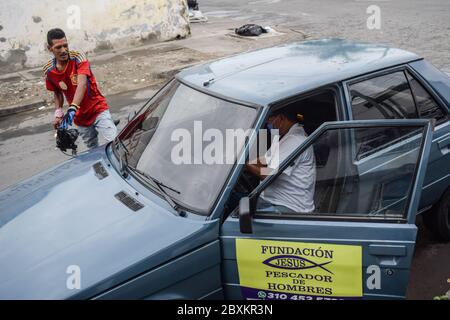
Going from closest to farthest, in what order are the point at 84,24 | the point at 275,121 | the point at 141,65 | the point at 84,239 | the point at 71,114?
the point at 84,239 < the point at 275,121 < the point at 71,114 < the point at 141,65 < the point at 84,24

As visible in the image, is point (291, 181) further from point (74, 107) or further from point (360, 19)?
point (360, 19)

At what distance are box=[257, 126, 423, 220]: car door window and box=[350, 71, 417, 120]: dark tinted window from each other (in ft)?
1.52

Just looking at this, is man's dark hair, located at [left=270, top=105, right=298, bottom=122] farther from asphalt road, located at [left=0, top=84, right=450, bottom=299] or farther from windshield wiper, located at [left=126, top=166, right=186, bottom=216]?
asphalt road, located at [left=0, top=84, right=450, bottom=299]

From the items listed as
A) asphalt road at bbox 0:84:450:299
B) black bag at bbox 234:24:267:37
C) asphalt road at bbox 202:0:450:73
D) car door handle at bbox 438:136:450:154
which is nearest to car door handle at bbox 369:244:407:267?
asphalt road at bbox 0:84:450:299

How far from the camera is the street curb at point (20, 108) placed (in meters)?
9.28

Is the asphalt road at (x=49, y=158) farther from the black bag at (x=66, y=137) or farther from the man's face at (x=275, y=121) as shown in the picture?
the black bag at (x=66, y=137)

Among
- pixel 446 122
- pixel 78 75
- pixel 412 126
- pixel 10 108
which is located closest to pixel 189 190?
pixel 412 126

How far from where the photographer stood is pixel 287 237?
9.07 feet

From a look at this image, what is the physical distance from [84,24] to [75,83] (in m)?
7.64

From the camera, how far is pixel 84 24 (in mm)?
12086

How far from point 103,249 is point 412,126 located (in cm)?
187

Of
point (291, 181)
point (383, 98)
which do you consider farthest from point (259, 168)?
point (383, 98)
